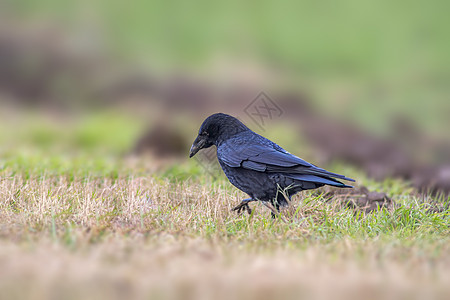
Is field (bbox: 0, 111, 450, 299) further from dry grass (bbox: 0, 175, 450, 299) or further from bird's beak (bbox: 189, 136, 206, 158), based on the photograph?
bird's beak (bbox: 189, 136, 206, 158)

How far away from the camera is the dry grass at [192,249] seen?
2.99 m

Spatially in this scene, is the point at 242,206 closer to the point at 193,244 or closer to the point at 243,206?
the point at 243,206

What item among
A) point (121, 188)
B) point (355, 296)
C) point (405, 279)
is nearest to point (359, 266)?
point (405, 279)

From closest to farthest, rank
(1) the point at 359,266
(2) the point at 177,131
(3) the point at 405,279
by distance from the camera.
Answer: (3) the point at 405,279 → (1) the point at 359,266 → (2) the point at 177,131

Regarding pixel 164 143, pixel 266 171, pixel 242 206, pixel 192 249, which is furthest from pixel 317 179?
pixel 164 143

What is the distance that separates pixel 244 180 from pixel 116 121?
367 inches

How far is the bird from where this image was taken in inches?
203

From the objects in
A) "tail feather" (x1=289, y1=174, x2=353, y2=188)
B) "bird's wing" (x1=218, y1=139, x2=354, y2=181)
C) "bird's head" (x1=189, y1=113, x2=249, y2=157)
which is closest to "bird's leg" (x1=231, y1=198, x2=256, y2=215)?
"bird's wing" (x1=218, y1=139, x2=354, y2=181)

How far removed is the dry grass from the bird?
9.2 inches

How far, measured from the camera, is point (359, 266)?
11.5ft

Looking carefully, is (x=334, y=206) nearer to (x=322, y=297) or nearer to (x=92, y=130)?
(x=322, y=297)

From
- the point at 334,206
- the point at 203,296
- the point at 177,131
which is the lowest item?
the point at 203,296

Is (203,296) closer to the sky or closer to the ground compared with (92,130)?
closer to the ground

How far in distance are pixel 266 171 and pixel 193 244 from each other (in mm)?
1487
